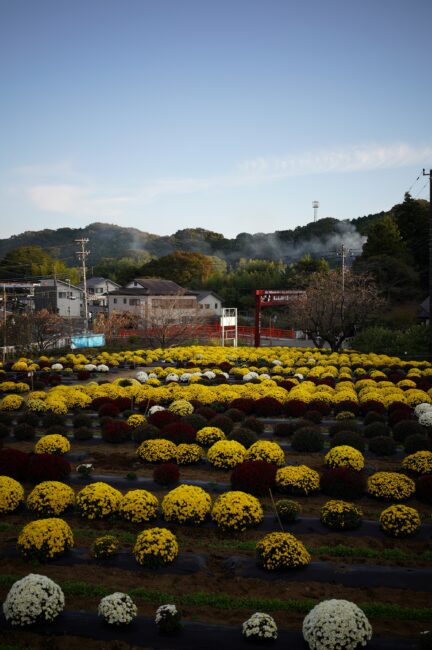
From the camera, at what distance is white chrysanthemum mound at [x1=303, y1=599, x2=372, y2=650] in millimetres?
6996

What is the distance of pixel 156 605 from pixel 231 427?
9.35 metres

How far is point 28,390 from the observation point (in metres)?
26.2

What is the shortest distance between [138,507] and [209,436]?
17.7 feet

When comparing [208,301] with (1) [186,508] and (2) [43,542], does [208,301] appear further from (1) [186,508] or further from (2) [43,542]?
(2) [43,542]

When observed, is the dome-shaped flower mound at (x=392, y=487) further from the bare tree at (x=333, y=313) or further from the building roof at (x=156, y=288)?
the building roof at (x=156, y=288)

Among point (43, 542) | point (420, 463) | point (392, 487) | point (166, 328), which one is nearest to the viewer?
point (43, 542)

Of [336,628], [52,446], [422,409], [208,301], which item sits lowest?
[336,628]

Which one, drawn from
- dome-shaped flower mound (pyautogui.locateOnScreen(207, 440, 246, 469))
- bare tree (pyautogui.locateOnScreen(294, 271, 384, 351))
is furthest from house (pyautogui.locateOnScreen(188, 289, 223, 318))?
dome-shaped flower mound (pyautogui.locateOnScreen(207, 440, 246, 469))

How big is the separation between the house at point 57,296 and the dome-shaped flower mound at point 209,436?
56606 millimetres

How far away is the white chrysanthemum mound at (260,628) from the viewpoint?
24.3ft

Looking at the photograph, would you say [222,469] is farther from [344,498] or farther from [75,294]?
[75,294]

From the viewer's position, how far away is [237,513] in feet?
35.2

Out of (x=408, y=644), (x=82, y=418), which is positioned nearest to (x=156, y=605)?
(x=408, y=644)

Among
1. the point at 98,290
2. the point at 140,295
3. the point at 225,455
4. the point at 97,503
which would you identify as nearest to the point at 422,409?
the point at 225,455
